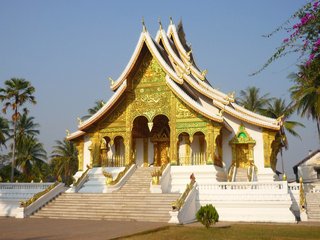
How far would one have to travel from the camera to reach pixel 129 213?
12930mm

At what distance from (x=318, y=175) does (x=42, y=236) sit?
86.2 feet

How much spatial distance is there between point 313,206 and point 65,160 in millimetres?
28460

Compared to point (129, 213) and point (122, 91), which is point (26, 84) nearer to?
point (122, 91)

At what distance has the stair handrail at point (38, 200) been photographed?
1398 centimetres

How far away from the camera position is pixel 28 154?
114 ft

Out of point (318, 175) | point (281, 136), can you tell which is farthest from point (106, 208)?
point (318, 175)

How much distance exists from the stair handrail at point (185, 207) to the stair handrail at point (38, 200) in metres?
5.76

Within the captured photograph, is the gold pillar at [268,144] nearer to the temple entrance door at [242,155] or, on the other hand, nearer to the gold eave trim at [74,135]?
the temple entrance door at [242,155]

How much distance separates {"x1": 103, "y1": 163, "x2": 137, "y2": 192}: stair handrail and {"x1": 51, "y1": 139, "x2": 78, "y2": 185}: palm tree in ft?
69.4

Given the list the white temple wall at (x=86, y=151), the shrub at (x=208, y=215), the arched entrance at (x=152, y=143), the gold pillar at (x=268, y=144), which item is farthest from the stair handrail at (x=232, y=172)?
the white temple wall at (x=86, y=151)

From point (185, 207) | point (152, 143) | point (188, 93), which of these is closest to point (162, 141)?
point (152, 143)

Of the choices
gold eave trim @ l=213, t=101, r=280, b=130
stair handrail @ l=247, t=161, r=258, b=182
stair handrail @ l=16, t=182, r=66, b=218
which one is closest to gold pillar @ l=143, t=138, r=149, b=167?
gold eave trim @ l=213, t=101, r=280, b=130

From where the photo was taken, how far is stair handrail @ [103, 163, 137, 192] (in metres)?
15.8

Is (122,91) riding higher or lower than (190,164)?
higher
